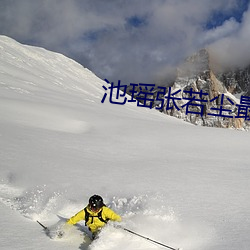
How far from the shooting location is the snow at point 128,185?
532 cm

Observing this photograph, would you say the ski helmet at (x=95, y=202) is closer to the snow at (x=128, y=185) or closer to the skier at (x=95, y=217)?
the skier at (x=95, y=217)

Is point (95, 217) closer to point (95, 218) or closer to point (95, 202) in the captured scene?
point (95, 218)

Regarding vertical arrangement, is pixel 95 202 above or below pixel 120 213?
above

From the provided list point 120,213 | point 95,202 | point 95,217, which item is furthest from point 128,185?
point 95,202

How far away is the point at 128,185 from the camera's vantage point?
7746 mm

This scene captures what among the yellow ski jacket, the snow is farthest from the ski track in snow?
the yellow ski jacket

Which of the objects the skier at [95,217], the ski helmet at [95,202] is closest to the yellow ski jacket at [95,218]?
the skier at [95,217]

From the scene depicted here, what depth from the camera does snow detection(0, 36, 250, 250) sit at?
5.32 meters

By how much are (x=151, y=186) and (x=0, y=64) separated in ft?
127

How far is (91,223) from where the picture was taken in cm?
563

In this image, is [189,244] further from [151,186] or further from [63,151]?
[63,151]

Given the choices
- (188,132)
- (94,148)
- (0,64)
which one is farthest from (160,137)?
(0,64)

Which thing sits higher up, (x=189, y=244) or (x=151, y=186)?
(x=151, y=186)

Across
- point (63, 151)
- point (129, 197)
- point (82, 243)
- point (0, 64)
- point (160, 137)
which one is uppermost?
point (0, 64)
